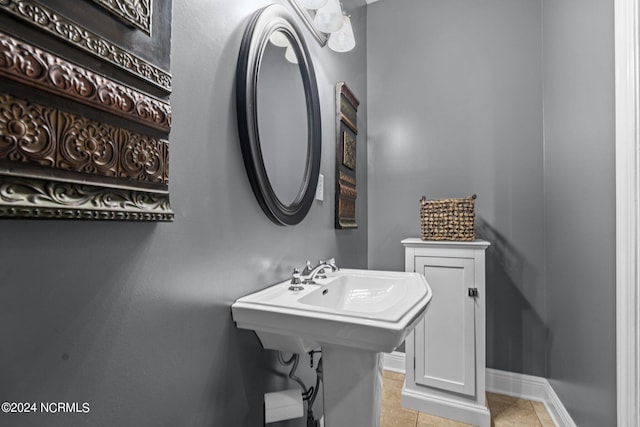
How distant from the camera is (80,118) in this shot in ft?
1.58

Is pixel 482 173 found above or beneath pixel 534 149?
beneath

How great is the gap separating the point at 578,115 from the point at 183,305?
1.80m

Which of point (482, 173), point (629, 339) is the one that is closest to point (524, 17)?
point (482, 173)

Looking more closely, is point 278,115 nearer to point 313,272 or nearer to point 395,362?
point 313,272

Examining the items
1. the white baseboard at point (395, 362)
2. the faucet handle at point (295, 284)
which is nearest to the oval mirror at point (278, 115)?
the faucet handle at point (295, 284)

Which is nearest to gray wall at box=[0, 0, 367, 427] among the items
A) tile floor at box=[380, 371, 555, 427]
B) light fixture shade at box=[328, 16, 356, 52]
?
light fixture shade at box=[328, 16, 356, 52]

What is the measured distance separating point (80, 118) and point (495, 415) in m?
2.21

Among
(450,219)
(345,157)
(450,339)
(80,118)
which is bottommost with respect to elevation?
(450,339)

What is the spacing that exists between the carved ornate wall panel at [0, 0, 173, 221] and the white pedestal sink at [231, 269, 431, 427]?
0.38m

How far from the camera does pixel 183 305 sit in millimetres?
702

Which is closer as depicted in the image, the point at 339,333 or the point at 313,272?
the point at 339,333

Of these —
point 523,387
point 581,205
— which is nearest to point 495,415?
point 523,387

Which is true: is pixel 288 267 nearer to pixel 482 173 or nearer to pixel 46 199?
pixel 46 199

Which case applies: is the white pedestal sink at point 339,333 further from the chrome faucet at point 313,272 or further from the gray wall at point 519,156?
the gray wall at point 519,156
